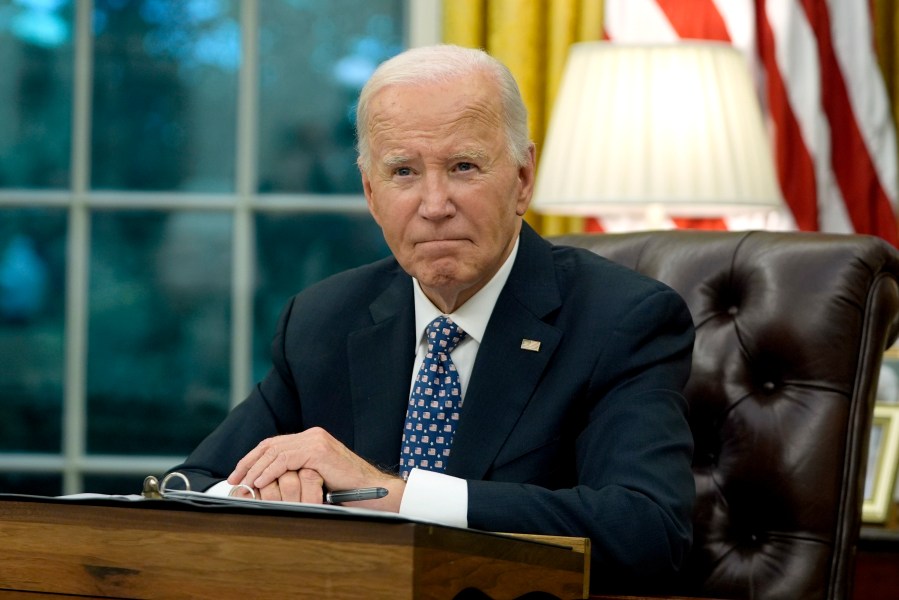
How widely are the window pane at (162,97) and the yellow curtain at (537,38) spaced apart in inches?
36.8

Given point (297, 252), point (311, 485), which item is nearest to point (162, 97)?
point (297, 252)

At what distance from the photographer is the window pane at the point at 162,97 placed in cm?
410

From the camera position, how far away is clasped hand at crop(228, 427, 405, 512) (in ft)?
5.60

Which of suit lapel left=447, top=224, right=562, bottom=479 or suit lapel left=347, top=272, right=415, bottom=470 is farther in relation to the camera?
suit lapel left=347, top=272, right=415, bottom=470

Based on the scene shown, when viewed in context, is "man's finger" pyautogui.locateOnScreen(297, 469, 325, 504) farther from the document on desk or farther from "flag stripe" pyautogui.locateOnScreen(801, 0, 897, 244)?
"flag stripe" pyautogui.locateOnScreen(801, 0, 897, 244)

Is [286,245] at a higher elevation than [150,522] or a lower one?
higher

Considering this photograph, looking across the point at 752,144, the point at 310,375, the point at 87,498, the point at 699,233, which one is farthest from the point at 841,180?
the point at 87,498

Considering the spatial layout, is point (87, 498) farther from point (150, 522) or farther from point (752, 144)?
point (752, 144)

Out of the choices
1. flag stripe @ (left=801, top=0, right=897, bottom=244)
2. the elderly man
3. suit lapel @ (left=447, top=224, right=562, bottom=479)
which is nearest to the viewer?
the elderly man

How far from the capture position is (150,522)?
135 centimetres

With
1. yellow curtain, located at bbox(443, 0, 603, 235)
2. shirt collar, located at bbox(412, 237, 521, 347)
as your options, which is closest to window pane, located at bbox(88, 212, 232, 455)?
yellow curtain, located at bbox(443, 0, 603, 235)

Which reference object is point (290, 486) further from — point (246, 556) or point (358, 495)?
point (246, 556)

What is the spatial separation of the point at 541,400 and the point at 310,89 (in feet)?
7.64

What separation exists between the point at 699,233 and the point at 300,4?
2.10 metres
